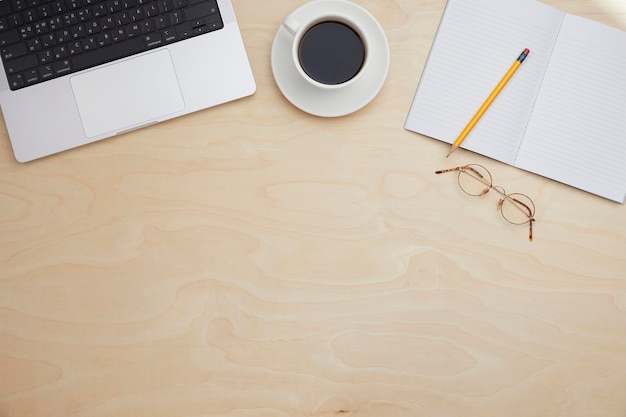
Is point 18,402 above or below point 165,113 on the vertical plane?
below

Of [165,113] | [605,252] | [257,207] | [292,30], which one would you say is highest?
[292,30]

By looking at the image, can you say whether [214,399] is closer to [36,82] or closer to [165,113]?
[165,113]

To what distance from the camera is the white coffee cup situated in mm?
764

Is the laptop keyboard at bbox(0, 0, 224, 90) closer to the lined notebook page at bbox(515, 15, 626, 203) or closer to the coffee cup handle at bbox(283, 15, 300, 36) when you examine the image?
the coffee cup handle at bbox(283, 15, 300, 36)

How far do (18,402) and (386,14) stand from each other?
86 centimetres

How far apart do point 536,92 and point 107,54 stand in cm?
69

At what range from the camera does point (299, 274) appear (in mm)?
807

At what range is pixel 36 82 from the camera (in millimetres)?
781

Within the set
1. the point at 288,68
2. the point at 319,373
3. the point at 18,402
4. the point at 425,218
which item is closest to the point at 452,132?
the point at 425,218

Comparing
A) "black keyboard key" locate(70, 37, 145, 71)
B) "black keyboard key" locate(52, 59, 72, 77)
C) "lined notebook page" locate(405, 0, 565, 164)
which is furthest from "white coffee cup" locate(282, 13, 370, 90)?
"black keyboard key" locate(52, 59, 72, 77)

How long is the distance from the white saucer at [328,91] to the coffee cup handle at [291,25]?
24 mm

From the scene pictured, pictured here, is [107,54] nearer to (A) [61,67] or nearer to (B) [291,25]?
(A) [61,67]

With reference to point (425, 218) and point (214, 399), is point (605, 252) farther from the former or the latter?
point (214, 399)

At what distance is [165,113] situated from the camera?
0.79 metres
